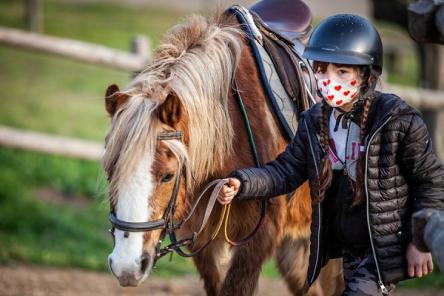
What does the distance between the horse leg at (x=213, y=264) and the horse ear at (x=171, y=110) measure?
36.7 inches

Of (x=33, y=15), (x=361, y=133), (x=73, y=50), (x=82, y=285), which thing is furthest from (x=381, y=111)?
(x=33, y=15)

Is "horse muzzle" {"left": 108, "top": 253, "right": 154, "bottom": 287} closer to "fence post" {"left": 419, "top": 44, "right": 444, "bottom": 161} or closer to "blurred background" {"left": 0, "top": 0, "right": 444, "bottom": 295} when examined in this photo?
"blurred background" {"left": 0, "top": 0, "right": 444, "bottom": 295}

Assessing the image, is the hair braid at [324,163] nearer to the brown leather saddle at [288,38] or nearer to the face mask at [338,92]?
the face mask at [338,92]

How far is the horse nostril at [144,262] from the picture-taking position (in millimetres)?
3012

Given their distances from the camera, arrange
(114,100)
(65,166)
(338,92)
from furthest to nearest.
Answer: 1. (65,166)
2. (114,100)
3. (338,92)

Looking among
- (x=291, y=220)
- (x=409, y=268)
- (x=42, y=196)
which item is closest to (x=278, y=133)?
(x=291, y=220)

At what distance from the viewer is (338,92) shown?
3.05 m

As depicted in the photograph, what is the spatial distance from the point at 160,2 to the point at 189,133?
16.2 m

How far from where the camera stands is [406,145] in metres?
2.95

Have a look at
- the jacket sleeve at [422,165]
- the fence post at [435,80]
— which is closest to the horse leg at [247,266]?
the jacket sleeve at [422,165]

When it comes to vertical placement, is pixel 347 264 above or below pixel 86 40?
above

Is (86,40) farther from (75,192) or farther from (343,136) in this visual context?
(343,136)

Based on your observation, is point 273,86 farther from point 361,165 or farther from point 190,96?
point 361,165

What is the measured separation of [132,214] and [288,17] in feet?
6.36
